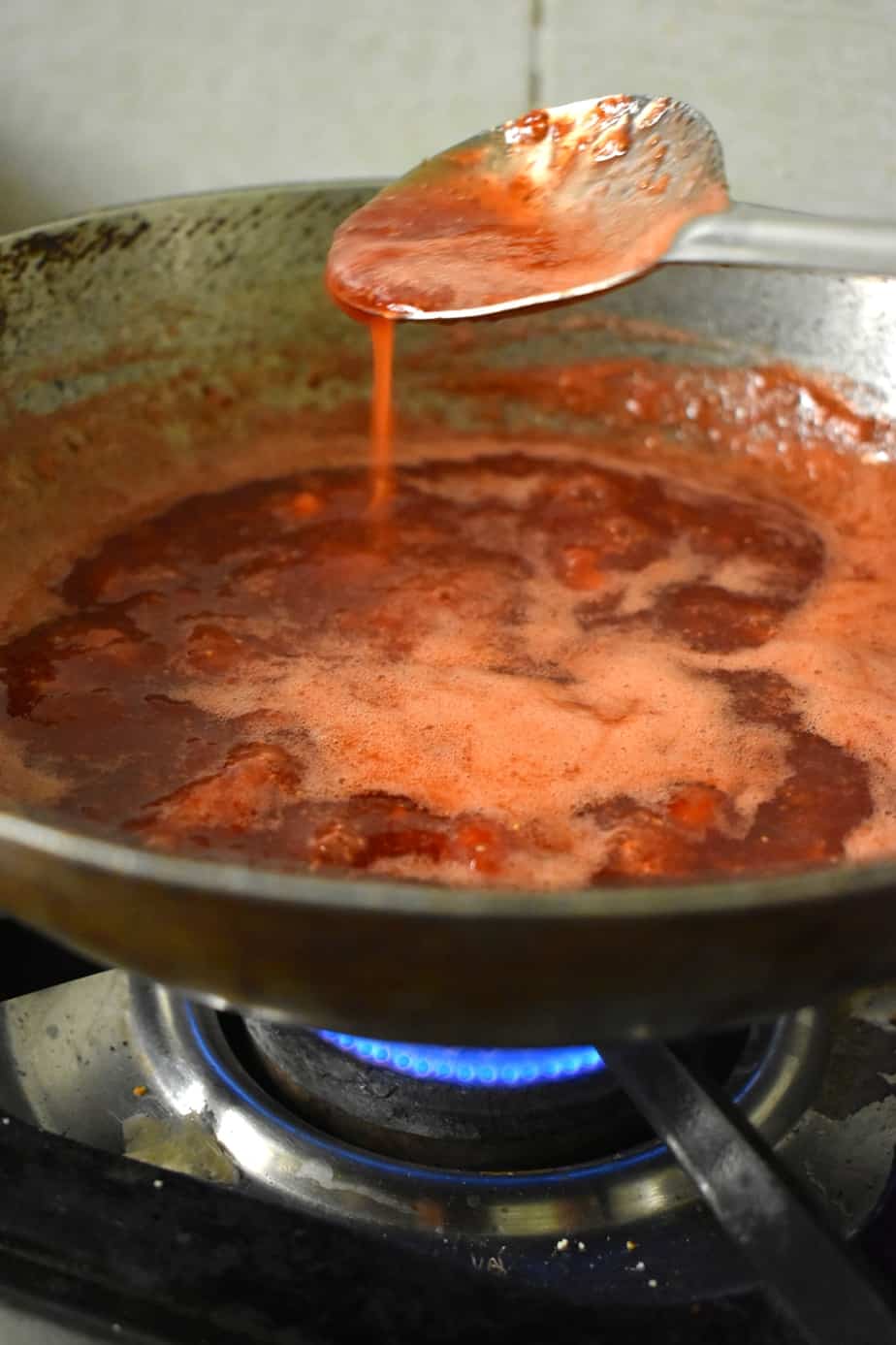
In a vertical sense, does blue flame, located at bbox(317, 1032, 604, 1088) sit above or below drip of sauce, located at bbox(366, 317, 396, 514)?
below

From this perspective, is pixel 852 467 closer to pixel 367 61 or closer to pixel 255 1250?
pixel 367 61

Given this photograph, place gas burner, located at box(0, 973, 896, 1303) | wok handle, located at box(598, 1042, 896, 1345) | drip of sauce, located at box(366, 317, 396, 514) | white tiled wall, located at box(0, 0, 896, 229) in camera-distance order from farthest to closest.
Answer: white tiled wall, located at box(0, 0, 896, 229) < drip of sauce, located at box(366, 317, 396, 514) < gas burner, located at box(0, 973, 896, 1303) < wok handle, located at box(598, 1042, 896, 1345)

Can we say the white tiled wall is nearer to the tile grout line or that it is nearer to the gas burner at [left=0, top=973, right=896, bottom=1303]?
the tile grout line

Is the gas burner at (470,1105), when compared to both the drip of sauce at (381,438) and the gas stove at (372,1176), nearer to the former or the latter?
the gas stove at (372,1176)

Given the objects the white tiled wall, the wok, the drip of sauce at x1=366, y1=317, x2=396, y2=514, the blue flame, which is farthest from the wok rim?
the white tiled wall

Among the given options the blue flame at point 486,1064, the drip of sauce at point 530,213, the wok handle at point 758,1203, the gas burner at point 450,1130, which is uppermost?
the drip of sauce at point 530,213

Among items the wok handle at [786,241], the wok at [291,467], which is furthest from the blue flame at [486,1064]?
the wok handle at [786,241]

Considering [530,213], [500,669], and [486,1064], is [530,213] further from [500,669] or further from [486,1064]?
[486,1064]
